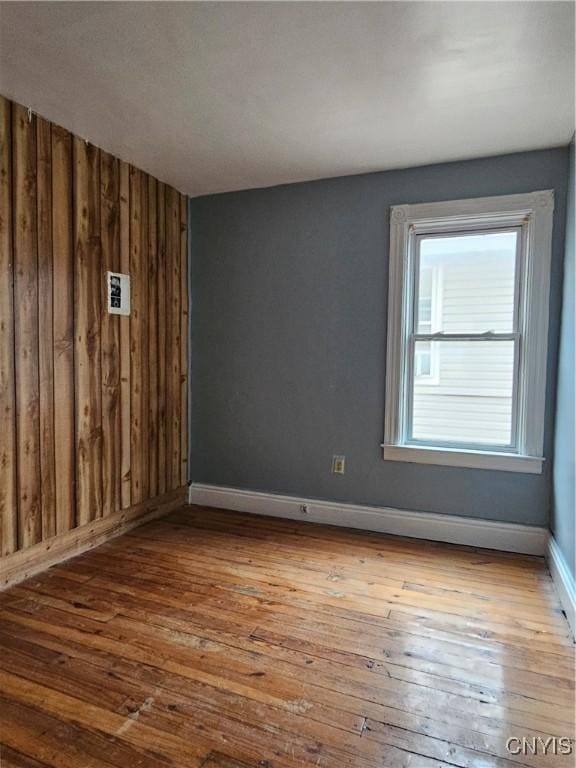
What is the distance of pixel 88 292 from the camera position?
2.76 meters

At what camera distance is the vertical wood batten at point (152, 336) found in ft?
10.7

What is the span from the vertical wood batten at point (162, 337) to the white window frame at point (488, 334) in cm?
172

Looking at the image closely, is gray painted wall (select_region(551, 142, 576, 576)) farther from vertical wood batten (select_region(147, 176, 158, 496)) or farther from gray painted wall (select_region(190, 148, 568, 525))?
vertical wood batten (select_region(147, 176, 158, 496))

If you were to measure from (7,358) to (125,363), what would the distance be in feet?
2.82

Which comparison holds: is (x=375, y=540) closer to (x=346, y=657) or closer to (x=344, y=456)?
(x=344, y=456)

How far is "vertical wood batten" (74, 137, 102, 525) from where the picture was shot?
2.68 m

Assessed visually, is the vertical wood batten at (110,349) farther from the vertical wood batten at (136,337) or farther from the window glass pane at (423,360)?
the window glass pane at (423,360)

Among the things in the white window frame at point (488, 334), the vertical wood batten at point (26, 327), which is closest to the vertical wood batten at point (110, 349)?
the vertical wood batten at point (26, 327)

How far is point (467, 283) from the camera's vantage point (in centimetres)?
295

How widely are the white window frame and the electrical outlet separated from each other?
0.32 m

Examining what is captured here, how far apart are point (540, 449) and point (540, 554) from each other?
67 centimetres

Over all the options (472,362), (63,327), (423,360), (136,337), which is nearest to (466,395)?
(472,362)

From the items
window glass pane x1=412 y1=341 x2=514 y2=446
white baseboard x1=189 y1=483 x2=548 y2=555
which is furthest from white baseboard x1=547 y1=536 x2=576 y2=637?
window glass pane x1=412 y1=341 x2=514 y2=446

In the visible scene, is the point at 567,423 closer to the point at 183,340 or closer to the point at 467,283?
the point at 467,283
